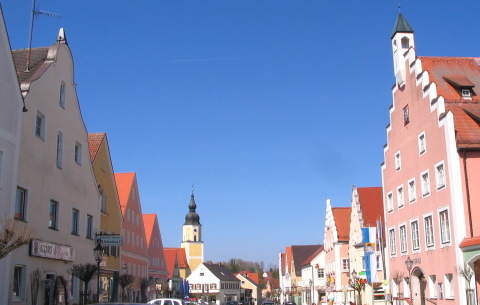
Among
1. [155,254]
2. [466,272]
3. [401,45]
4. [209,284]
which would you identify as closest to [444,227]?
[466,272]

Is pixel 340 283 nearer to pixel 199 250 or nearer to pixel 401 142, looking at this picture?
pixel 401 142

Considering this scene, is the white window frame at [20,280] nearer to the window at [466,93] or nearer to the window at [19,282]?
the window at [19,282]

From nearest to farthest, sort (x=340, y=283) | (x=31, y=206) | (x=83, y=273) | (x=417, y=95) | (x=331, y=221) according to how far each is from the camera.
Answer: (x=31, y=206) < (x=83, y=273) < (x=417, y=95) < (x=340, y=283) < (x=331, y=221)

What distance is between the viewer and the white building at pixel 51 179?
25.0 metres

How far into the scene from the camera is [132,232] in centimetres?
5138

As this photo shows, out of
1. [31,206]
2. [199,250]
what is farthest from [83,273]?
[199,250]

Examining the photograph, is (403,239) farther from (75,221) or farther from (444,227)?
(75,221)

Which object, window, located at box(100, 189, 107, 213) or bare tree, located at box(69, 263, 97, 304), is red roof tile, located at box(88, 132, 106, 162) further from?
bare tree, located at box(69, 263, 97, 304)

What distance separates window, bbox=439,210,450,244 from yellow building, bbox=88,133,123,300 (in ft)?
67.8

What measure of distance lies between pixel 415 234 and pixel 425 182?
12.6 ft

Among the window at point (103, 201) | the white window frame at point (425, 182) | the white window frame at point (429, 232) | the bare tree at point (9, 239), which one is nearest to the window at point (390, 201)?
the white window frame at point (425, 182)

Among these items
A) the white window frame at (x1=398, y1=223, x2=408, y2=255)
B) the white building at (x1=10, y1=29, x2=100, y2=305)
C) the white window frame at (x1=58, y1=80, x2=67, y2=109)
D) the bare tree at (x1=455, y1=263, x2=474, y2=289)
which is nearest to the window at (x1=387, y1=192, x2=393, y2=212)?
the white window frame at (x1=398, y1=223, x2=408, y2=255)

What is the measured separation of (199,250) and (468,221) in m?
114

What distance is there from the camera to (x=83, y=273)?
28.1m
